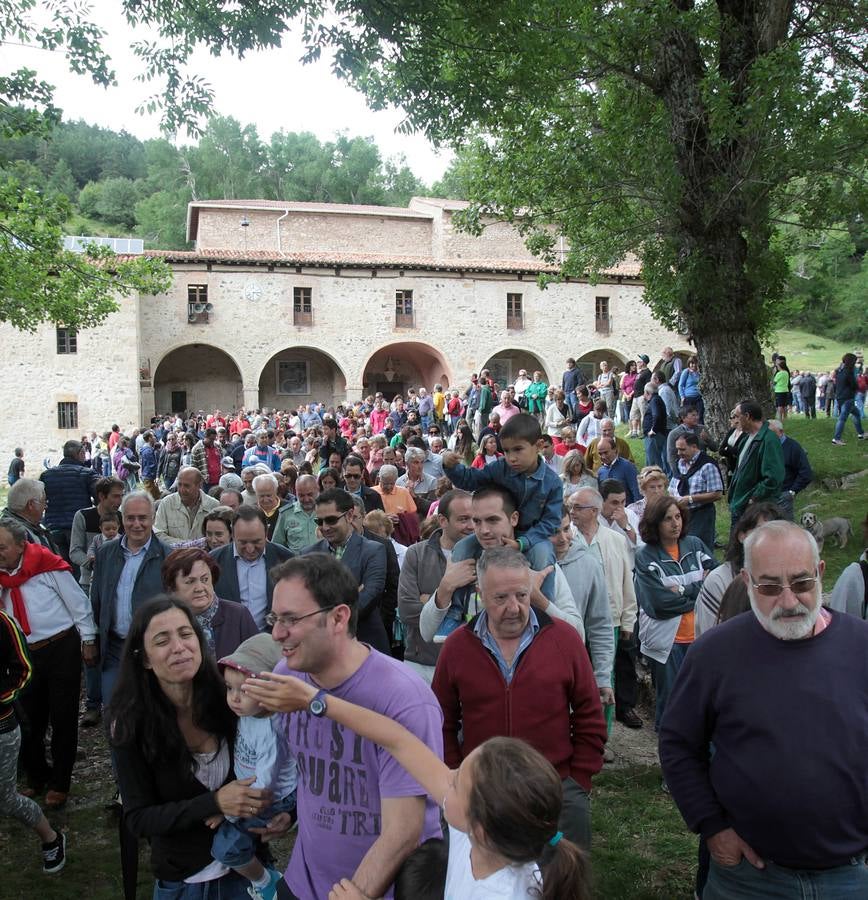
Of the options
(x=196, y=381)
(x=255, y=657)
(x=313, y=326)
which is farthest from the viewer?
(x=196, y=381)

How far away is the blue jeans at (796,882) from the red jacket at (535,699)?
58 cm

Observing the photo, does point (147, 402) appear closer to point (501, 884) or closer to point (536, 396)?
point (536, 396)

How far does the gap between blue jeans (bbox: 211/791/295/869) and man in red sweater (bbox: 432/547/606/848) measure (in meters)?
0.70

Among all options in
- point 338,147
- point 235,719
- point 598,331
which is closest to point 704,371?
point 235,719

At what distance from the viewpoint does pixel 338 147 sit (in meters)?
64.5

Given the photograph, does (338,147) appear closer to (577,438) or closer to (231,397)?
(231,397)

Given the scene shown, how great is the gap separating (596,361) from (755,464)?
29.8m

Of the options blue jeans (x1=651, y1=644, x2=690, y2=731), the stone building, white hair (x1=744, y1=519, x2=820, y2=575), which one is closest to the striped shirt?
white hair (x1=744, y1=519, x2=820, y2=575)

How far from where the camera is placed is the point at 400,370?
36281 millimetres

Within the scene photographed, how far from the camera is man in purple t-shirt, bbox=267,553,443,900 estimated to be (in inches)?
81.7

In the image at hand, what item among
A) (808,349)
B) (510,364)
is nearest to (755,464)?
(510,364)

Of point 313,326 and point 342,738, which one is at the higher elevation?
point 313,326

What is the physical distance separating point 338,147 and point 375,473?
59.7 metres

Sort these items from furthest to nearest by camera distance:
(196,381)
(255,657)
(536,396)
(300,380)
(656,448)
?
1. (300,380)
2. (196,381)
3. (536,396)
4. (656,448)
5. (255,657)
